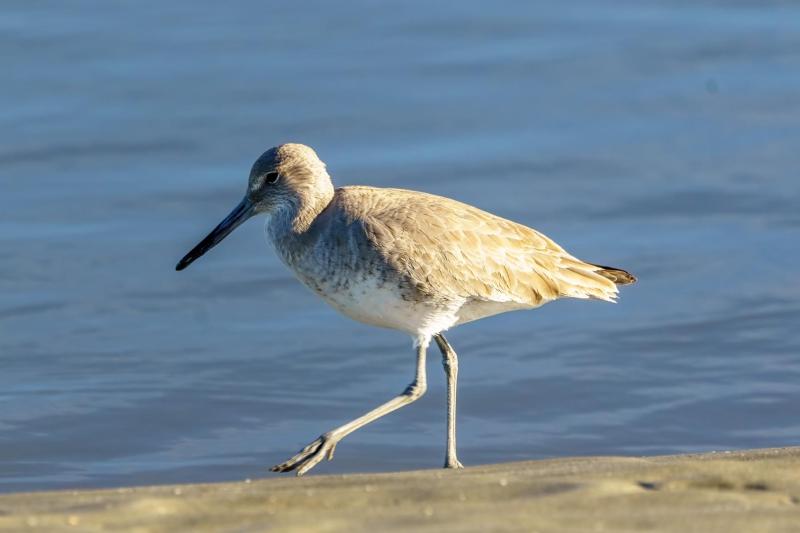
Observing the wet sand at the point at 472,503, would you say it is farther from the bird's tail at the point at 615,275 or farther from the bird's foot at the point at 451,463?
the bird's tail at the point at 615,275

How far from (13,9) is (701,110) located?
5864 mm

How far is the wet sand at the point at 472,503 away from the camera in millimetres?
4121

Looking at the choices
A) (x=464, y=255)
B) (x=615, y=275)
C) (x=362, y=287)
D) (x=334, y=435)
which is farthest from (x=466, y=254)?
(x=334, y=435)

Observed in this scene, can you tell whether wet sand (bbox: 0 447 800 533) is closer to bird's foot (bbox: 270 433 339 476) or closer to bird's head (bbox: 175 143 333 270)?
bird's foot (bbox: 270 433 339 476)

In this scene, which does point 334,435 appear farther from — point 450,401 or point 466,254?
point 466,254

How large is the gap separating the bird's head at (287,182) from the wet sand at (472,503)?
2691mm

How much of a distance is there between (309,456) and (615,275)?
75.2 inches

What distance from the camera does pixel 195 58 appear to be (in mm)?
12320

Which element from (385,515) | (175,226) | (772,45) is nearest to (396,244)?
(385,515)

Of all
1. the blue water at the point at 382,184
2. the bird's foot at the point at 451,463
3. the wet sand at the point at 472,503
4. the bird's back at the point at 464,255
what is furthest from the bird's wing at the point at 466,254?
the wet sand at the point at 472,503

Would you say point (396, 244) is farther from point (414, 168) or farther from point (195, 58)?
point (195, 58)

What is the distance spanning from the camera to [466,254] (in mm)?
7309

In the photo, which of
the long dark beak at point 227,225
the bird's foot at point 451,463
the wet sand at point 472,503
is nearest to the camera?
the wet sand at point 472,503

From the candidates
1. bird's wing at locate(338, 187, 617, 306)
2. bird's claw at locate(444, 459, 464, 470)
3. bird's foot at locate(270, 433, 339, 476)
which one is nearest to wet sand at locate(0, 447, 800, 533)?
bird's foot at locate(270, 433, 339, 476)
